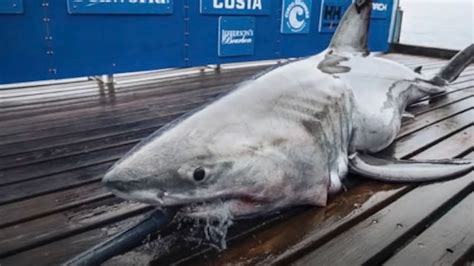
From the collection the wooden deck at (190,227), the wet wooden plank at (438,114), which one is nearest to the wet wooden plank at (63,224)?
the wooden deck at (190,227)

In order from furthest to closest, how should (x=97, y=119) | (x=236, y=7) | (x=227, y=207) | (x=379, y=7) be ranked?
1. (x=379, y=7)
2. (x=236, y=7)
3. (x=97, y=119)
4. (x=227, y=207)

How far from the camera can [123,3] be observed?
3855 millimetres

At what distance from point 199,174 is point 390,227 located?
2.47 feet

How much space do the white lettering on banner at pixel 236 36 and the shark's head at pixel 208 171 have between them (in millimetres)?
3484

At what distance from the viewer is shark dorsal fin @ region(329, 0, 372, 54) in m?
2.47

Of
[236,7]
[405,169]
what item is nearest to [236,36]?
[236,7]

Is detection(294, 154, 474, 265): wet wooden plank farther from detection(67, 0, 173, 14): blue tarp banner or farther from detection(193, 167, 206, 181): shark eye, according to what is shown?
detection(67, 0, 173, 14): blue tarp banner

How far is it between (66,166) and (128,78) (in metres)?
2.25

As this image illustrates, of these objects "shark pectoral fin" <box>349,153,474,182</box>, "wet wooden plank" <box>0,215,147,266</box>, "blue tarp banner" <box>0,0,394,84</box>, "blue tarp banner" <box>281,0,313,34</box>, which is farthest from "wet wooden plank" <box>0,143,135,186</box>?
"blue tarp banner" <box>281,0,313,34</box>

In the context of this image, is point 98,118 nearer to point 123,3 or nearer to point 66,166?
point 66,166

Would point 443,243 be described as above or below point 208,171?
below

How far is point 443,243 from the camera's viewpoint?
1.44m

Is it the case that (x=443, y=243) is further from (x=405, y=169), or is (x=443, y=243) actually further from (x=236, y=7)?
(x=236, y=7)

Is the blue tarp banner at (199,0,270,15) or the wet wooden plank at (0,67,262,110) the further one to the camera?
the blue tarp banner at (199,0,270,15)
